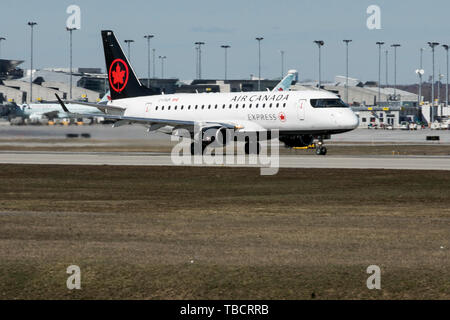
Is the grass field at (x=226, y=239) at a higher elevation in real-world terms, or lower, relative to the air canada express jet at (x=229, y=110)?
lower

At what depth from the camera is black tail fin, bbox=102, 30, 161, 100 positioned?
220 feet

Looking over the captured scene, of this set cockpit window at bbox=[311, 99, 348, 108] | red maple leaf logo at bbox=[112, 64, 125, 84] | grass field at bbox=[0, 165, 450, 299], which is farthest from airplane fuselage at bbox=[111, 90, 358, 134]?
grass field at bbox=[0, 165, 450, 299]

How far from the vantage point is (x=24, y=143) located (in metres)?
75.8

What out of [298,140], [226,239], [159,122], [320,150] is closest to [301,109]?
[298,140]

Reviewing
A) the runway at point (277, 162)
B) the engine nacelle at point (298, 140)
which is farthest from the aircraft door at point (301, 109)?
the engine nacelle at point (298, 140)

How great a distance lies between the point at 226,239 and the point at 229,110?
4010cm

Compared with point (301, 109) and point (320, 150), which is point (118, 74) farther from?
point (320, 150)

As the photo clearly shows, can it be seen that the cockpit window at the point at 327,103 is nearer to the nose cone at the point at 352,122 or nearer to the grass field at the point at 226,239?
the nose cone at the point at 352,122

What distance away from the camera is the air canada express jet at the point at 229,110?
56.4 meters

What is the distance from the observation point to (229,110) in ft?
200

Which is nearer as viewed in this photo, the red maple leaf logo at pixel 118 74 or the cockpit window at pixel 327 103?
the cockpit window at pixel 327 103
